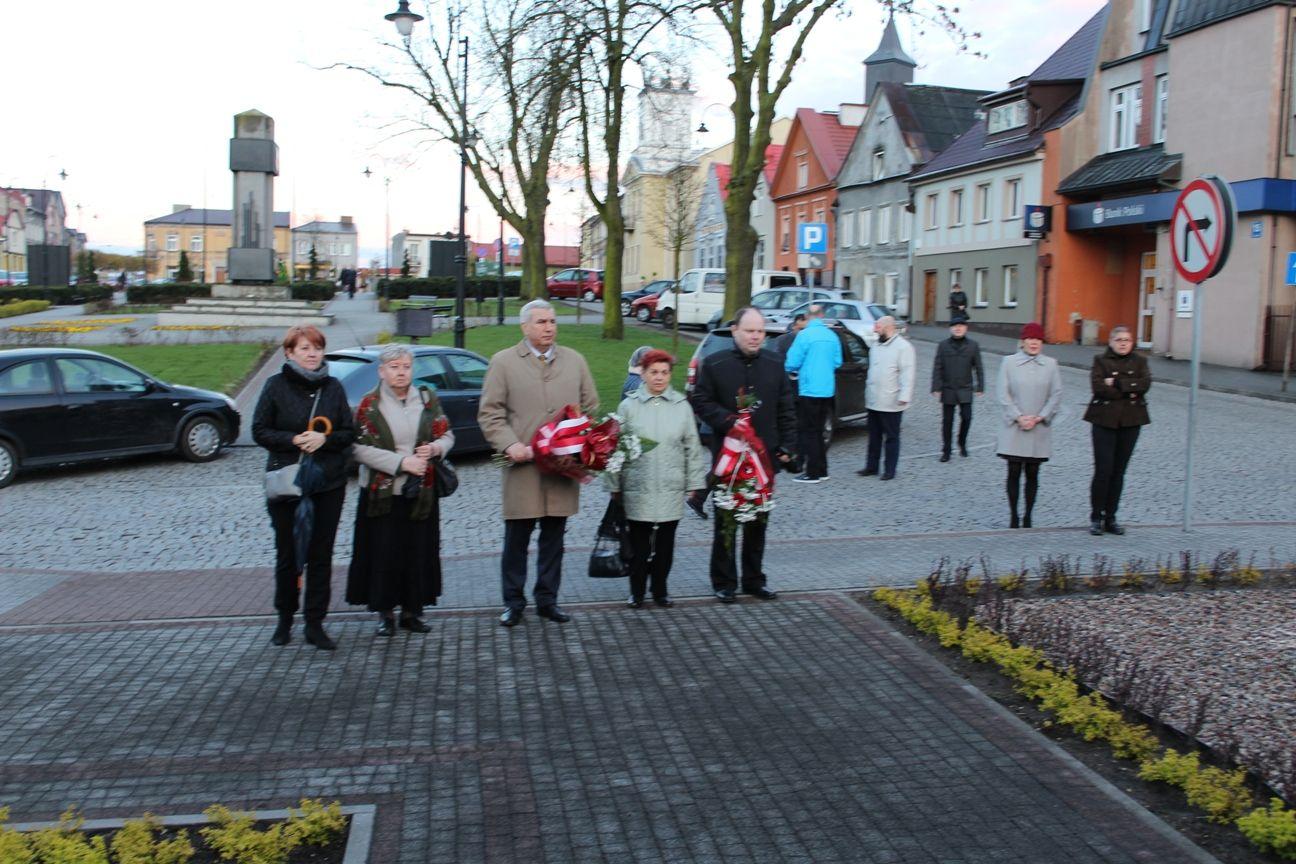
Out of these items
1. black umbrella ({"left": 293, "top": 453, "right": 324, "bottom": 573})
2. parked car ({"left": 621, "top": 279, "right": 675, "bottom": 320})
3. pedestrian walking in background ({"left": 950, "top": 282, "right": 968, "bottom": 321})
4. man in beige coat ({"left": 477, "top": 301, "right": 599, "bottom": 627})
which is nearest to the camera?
Result: black umbrella ({"left": 293, "top": 453, "right": 324, "bottom": 573})

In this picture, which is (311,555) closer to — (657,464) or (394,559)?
(394,559)

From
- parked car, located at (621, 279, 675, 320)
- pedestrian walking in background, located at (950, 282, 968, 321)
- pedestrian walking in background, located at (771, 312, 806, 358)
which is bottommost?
pedestrian walking in background, located at (771, 312, 806, 358)

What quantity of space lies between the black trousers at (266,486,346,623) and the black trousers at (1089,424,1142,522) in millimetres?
6505

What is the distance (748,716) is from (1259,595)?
4.27m

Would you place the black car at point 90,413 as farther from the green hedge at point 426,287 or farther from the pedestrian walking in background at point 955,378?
the green hedge at point 426,287

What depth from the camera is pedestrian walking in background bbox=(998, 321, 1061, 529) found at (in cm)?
1055

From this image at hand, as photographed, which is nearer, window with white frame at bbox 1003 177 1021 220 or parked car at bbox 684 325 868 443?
parked car at bbox 684 325 868 443

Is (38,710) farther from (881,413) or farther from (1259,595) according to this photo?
(881,413)

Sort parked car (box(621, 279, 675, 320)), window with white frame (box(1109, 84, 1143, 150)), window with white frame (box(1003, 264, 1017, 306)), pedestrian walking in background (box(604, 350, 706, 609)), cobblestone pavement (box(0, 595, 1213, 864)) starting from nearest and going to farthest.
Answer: cobblestone pavement (box(0, 595, 1213, 864)) → pedestrian walking in background (box(604, 350, 706, 609)) → window with white frame (box(1109, 84, 1143, 150)) → window with white frame (box(1003, 264, 1017, 306)) → parked car (box(621, 279, 675, 320))

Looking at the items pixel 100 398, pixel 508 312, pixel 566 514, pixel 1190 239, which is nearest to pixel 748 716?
pixel 566 514

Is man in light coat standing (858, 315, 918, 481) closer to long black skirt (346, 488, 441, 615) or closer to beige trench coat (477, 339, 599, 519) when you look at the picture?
beige trench coat (477, 339, 599, 519)

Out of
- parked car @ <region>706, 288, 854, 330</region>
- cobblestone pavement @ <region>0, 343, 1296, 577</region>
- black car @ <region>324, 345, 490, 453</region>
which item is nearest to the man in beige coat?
cobblestone pavement @ <region>0, 343, 1296, 577</region>

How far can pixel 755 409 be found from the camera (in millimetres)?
8227

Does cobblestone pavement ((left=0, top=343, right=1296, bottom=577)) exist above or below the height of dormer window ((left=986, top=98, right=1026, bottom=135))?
below
